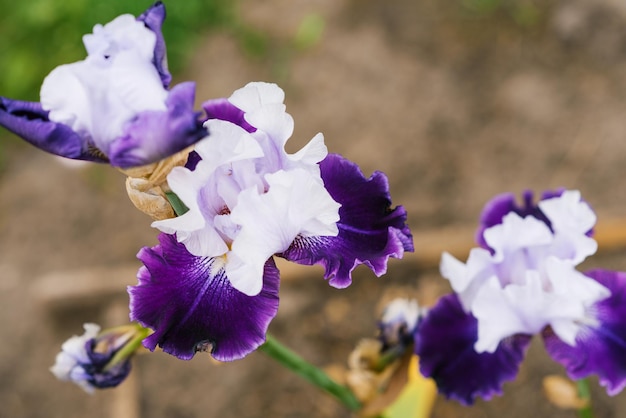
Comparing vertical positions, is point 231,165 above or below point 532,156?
above

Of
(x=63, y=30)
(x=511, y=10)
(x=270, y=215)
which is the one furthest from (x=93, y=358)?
(x=63, y=30)

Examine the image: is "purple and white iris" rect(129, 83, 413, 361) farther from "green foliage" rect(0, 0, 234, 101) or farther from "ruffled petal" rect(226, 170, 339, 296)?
"green foliage" rect(0, 0, 234, 101)

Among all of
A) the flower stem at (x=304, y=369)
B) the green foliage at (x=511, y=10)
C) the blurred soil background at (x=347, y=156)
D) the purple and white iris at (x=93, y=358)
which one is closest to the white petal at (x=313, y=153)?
the flower stem at (x=304, y=369)

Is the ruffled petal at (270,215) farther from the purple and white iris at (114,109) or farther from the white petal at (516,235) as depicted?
the white petal at (516,235)

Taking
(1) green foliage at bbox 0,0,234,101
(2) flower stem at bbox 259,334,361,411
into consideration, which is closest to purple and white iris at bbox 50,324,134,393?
(2) flower stem at bbox 259,334,361,411

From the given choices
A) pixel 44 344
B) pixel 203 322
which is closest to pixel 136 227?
pixel 44 344

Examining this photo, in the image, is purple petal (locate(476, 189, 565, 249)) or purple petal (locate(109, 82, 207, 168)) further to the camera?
purple petal (locate(476, 189, 565, 249))

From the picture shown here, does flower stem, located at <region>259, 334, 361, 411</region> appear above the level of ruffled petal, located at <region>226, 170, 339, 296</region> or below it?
below

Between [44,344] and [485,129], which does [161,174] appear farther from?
[485,129]
